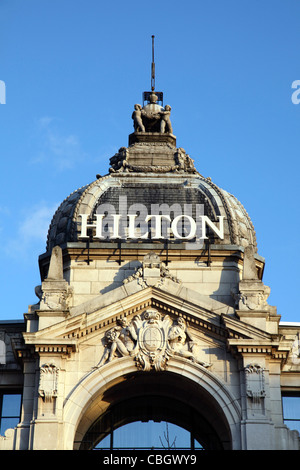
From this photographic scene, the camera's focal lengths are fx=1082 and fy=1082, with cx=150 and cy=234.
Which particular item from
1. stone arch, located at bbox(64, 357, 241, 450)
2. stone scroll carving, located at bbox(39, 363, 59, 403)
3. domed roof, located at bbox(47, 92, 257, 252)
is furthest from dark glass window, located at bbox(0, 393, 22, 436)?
domed roof, located at bbox(47, 92, 257, 252)

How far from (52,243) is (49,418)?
11527 millimetres

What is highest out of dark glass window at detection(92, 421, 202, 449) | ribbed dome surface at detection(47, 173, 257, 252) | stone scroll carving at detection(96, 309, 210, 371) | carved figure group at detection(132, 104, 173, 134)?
carved figure group at detection(132, 104, 173, 134)

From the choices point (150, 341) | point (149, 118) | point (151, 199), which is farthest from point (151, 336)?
point (149, 118)

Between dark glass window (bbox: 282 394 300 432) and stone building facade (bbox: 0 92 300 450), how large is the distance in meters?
0.40

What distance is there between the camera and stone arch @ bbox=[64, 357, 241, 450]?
144ft

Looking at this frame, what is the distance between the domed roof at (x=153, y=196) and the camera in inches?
2035

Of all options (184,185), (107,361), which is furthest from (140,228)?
(107,361)

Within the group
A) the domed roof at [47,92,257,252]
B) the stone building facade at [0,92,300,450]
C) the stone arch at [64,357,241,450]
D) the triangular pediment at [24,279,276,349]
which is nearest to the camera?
the stone arch at [64,357,241,450]

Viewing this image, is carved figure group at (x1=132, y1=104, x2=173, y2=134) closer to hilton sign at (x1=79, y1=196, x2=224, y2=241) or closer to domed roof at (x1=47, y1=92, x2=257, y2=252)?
domed roof at (x1=47, y1=92, x2=257, y2=252)

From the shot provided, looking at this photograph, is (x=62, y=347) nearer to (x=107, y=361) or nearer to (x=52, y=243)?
(x=107, y=361)

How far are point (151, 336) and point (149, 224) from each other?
7.52 meters

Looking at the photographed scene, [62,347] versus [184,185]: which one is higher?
[184,185]

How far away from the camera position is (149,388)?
154ft

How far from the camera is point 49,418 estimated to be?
43250 millimetres
